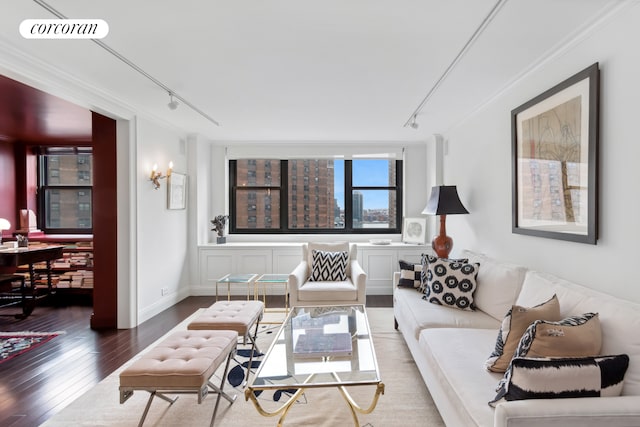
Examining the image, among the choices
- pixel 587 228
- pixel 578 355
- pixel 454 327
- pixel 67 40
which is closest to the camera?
pixel 578 355

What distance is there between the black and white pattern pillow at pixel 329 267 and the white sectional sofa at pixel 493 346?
1.17 m

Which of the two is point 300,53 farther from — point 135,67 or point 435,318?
point 435,318

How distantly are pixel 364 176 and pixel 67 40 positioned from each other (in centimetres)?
442

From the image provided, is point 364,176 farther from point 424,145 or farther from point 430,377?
point 430,377

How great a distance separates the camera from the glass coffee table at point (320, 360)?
1810 millimetres

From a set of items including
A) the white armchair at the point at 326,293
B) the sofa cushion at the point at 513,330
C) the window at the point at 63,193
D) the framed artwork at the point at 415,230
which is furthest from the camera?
the window at the point at 63,193

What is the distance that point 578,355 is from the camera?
1534mm

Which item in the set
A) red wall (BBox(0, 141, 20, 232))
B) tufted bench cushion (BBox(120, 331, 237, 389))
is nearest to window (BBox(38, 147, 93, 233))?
red wall (BBox(0, 141, 20, 232))

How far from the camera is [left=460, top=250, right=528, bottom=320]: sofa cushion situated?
260cm

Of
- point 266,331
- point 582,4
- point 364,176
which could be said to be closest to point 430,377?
point 266,331

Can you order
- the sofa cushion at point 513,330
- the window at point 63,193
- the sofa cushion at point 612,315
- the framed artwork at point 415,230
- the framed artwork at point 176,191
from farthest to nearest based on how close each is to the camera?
the window at point 63,193 < the framed artwork at point 415,230 < the framed artwork at point 176,191 < the sofa cushion at point 513,330 < the sofa cushion at point 612,315

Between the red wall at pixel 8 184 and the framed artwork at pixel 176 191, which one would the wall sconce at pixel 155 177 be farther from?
Result: the red wall at pixel 8 184

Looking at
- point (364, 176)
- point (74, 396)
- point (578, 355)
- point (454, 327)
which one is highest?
point (364, 176)

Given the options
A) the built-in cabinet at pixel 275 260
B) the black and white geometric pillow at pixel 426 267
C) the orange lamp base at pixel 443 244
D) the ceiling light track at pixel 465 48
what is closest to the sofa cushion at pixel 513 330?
the black and white geometric pillow at pixel 426 267
